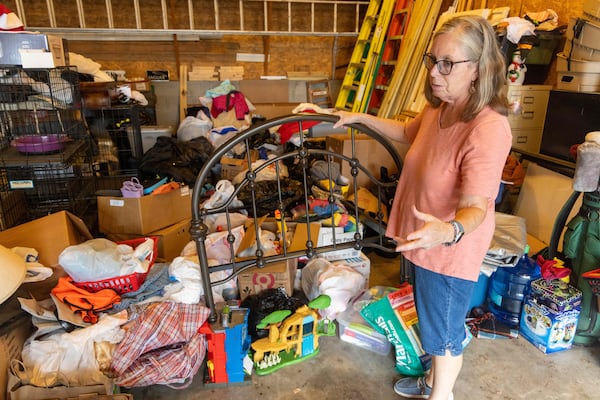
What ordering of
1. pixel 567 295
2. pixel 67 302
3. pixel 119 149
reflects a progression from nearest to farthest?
pixel 67 302
pixel 567 295
pixel 119 149

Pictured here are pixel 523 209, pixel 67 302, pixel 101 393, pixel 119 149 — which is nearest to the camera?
pixel 101 393

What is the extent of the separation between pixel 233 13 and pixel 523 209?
4.37m

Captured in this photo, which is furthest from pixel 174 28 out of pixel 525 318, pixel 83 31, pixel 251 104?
pixel 525 318

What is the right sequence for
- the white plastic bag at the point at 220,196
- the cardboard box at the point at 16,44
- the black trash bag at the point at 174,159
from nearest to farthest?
the cardboard box at the point at 16,44 → the white plastic bag at the point at 220,196 → the black trash bag at the point at 174,159

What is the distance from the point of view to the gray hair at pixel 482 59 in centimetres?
124

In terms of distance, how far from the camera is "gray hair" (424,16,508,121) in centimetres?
124

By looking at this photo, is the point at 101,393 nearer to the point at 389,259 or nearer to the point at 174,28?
the point at 389,259

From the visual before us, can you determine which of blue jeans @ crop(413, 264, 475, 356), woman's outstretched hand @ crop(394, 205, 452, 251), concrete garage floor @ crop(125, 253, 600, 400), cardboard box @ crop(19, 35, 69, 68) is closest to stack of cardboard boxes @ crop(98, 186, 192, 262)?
cardboard box @ crop(19, 35, 69, 68)

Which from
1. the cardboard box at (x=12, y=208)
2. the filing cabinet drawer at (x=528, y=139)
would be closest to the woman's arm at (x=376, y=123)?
the filing cabinet drawer at (x=528, y=139)

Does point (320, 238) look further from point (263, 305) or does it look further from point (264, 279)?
point (263, 305)

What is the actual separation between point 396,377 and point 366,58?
4.00 metres

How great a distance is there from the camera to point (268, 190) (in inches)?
126

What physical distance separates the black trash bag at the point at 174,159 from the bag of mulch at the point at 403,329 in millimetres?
2008

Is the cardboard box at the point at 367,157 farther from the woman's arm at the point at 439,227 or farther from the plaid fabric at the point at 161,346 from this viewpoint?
the woman's arm at the point at 439,227
